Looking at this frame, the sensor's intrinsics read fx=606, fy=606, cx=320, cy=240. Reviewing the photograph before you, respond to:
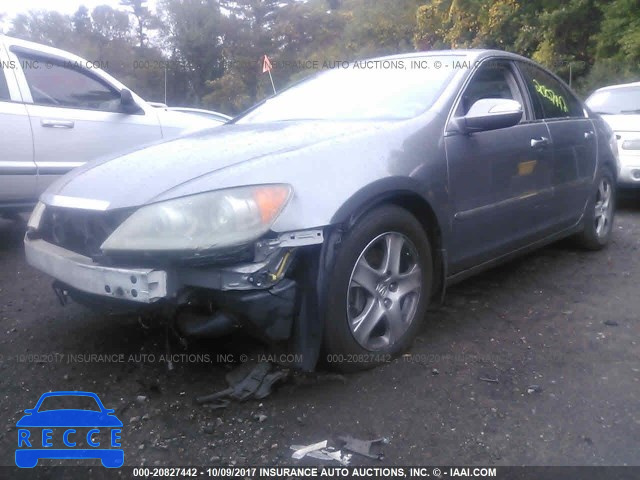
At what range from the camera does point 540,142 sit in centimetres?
359

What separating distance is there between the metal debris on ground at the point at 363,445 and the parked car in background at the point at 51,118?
281 centimetres

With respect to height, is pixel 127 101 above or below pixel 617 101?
below

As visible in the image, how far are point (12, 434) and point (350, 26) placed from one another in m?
29.4

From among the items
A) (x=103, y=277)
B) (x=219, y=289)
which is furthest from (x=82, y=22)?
(x=219, y=289)

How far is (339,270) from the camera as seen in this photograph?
7.74ft

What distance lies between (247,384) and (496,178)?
1.71 m

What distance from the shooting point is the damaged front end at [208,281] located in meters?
2.13

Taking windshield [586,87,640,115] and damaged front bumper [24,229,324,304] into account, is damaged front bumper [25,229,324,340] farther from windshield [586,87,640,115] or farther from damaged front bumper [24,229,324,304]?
windshield [586,87,640,115]

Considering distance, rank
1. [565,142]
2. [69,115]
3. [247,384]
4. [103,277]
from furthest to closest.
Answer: [69,115]
[565,142]
[247,384]
[103,277]

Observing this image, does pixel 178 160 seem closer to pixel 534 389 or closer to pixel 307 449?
pixel 307 449

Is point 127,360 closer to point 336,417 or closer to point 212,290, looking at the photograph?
point 212,290

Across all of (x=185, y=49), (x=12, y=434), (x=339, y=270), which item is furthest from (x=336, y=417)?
(x=185, y=49)

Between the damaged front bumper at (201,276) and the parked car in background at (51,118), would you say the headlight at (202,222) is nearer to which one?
the damaged front bumper at (201,276)

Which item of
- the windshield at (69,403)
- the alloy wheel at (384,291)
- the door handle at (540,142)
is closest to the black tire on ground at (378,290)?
the alloy wheel at (384,291)
